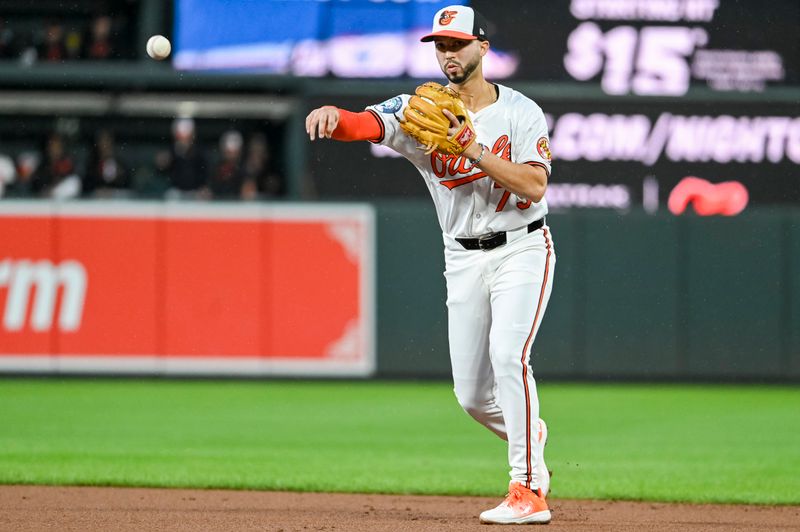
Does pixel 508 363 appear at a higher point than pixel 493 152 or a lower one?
lower

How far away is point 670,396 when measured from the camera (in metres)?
9.97

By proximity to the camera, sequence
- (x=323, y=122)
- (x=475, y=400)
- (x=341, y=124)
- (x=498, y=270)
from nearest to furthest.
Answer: (x=323, y=122), (x=341, y=124), (x=498, y=270), (x=475, y=400)

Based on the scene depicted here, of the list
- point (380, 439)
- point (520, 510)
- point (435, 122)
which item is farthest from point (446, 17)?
point (380, 439)

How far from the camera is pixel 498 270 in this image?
4746 mm

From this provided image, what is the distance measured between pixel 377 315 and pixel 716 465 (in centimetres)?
436

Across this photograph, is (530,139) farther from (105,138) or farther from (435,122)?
(105,138)

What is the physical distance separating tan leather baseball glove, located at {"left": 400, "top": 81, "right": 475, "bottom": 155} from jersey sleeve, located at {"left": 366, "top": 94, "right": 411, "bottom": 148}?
0.13 m

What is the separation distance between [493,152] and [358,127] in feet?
1.59

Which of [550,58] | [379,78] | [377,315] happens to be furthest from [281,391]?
[550,58]

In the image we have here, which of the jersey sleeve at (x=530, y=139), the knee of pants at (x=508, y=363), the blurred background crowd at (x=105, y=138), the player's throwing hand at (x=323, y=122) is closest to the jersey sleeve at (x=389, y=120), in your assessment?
the player's throwing hand at (x=323, y=122)

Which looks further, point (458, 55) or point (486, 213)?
point (486, 213)

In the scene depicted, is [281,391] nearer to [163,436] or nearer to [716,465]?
[163,436]

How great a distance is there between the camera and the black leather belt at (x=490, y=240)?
15.6 feet

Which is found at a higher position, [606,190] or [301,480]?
[606,190]
